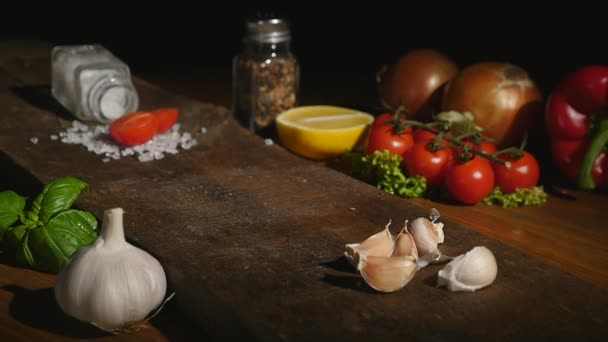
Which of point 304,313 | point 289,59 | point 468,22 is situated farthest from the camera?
point 468,22

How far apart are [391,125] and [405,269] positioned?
30.3 inches

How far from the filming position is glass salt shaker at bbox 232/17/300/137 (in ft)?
6.57

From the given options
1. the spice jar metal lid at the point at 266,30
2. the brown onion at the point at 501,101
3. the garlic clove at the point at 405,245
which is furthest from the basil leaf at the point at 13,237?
the brown onion at the point at 501,101

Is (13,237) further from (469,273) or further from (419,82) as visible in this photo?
(419,82)

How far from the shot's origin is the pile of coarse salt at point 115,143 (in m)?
1.71

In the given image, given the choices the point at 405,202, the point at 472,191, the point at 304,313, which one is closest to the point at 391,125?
the point at 472,191

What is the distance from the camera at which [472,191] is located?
161 cm

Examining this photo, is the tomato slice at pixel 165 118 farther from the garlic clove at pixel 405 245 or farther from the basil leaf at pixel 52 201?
the garlic clove at pixel 405 245

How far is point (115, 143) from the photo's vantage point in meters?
1.79

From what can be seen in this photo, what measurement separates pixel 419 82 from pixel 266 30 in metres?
0.40

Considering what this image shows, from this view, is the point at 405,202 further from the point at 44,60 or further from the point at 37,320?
the point at 44,60

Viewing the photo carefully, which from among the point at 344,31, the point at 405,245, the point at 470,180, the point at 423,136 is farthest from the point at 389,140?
the point at 344,31

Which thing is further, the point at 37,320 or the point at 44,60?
the point at 44,60

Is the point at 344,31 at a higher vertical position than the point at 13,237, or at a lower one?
lower
